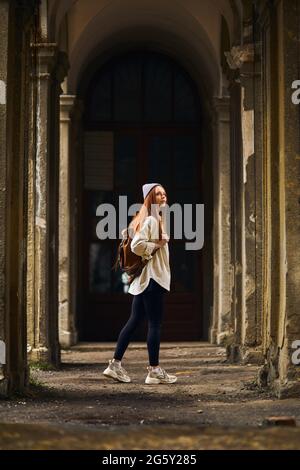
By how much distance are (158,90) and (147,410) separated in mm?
10769

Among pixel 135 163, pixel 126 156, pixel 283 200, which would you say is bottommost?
pixel 283 200

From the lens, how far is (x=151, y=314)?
9.84 metres

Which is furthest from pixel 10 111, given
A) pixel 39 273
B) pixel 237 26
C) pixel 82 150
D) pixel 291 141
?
pixel 82 150

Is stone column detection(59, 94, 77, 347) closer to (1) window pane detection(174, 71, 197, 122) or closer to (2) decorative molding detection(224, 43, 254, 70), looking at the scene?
(1) window pane detection(174, 71, 197, 122)

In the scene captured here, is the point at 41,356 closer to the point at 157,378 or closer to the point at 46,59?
the point at 157,378

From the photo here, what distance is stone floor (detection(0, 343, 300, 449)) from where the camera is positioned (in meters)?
5.69

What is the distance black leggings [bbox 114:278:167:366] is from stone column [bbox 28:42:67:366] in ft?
7.22

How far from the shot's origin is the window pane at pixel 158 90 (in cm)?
1822

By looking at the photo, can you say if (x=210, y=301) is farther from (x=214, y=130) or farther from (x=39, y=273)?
(x=39, y=273)

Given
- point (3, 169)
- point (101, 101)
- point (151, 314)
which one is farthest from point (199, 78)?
point (3, 169)

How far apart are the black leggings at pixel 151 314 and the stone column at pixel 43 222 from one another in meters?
2.20

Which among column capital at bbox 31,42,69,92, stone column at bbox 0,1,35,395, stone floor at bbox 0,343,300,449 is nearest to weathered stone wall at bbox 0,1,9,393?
stone column at bbox 0,1,35,395

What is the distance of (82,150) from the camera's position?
18.0 metres

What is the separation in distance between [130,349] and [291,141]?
8057 mm
